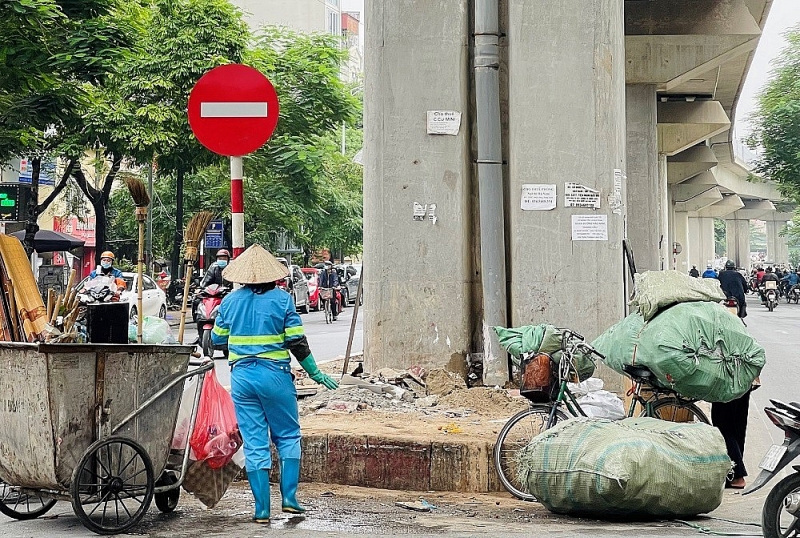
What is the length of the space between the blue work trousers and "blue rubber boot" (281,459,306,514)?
0.13 ft

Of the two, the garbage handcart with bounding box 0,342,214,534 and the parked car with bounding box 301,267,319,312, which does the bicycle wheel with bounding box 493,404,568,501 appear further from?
the parked car with bounding box 301,267,319,312

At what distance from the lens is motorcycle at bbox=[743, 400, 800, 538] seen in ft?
17.7

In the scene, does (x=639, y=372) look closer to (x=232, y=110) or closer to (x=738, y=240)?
(x=232, y=110)

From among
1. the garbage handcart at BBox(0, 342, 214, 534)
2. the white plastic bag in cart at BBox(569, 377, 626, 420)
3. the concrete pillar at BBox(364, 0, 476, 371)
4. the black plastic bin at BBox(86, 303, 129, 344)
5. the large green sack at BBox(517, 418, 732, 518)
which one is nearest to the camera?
the garbage handcart at BBox(0, 342, 214, 534)

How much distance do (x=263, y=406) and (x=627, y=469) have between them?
2.10 meters

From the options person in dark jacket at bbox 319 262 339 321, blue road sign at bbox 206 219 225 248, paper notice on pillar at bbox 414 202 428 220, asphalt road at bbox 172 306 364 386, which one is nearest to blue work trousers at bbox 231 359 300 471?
paper notice on pillar at bbox 414 202 428 220

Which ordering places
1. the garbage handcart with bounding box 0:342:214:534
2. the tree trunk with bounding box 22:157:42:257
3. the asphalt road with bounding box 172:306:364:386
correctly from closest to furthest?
the garbage handcart with bounding box 0:342:214:534 → the asphalt road with bounding box 172:306:364:386 → the tree trunk with bounding box 22:157:42:257

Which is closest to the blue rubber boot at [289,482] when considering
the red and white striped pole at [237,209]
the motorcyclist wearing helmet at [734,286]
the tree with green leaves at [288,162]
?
the red and white striped pole at [237,209]

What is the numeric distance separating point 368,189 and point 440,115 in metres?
0.96

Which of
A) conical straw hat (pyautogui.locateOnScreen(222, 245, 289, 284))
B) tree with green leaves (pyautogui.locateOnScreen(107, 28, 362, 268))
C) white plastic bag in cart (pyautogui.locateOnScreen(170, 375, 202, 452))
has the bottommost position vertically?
white plastic bag in cart (pyautogui.locateOnScreen(170, 375, 202, 452))

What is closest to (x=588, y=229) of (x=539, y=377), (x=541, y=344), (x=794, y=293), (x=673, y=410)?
(x=673, y=410)

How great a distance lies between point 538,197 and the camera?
9.97 metres

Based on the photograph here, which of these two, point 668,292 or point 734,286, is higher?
point 668,292

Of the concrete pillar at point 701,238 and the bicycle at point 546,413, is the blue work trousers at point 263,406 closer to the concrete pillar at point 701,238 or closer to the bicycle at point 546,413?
the bicycle at point 546,413
